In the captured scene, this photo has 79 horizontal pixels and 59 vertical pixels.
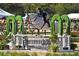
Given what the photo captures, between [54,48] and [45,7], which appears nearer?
[54,48]

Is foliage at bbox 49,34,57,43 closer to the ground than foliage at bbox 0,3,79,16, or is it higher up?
closer to the ground

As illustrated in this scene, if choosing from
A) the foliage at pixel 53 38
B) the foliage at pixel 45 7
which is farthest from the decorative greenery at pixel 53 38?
the foliage at pixel 45 7

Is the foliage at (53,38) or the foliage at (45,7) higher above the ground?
the foliage at (45,7)

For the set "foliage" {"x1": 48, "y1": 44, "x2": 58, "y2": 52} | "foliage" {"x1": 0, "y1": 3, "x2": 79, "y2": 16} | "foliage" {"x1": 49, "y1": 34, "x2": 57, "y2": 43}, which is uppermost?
"foliage" {"x1": 0, "y1": 3, "x2": 79, "y2": 16}

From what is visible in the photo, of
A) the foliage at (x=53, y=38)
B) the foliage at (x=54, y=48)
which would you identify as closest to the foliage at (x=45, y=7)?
the foliage at (x=53, y=38)

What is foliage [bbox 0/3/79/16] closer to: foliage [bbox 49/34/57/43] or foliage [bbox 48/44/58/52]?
foliage [bbox 49/34/57/43]

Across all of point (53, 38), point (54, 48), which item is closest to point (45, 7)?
point (53, 38)

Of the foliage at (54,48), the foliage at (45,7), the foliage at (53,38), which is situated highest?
the foliage at (45,7)

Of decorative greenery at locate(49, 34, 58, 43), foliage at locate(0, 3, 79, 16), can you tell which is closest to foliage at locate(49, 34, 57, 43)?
decorative greenery at locate(49, 34, 58, 43)

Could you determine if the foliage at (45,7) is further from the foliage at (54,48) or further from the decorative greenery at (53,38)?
the foliage at (54,48)

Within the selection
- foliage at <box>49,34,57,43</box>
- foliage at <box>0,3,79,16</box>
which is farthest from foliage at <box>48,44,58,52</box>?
foliage at <box>0,3,79,16</box>

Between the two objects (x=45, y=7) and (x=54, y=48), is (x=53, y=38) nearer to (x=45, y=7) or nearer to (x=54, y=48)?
(x=54, y=48)
